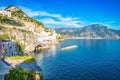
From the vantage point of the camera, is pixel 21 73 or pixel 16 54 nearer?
pixel 21 73

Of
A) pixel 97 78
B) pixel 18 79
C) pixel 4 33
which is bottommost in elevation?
pixel 97 78

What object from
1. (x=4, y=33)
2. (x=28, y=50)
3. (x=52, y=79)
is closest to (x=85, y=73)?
(x=52, y=79)

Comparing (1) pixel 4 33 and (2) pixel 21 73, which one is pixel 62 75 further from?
(1) pixel 4 33

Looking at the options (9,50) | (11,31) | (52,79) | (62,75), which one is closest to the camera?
(52,79)

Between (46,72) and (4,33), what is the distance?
7057 cm

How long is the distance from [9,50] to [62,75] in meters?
45.3

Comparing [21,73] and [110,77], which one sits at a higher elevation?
[21,73]

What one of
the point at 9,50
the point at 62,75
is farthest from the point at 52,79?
the point at 9,50

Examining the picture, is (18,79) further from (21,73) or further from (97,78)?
(97,78)

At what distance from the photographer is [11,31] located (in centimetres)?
15738

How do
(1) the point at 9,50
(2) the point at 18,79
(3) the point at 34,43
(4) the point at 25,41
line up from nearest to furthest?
(2) the point at 18,79 < (1) the point at 9,50 < (4) the point at 25,41 < (3) the point at 34,43

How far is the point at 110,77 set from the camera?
80938 mm

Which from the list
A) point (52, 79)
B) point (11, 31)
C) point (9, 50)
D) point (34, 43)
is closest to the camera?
point (52, 79)

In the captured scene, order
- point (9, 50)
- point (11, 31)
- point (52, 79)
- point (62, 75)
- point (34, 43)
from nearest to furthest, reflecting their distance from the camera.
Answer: point (52, 79) → point (62, 75) → point (9, 50) → point (11, 31) → point (34, 43)
